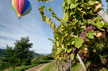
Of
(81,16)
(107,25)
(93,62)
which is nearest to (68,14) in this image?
(81,16)

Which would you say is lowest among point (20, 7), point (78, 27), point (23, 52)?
point (78, 27)

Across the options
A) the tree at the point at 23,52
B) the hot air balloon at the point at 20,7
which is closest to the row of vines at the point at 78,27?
the hot air balloon at the point at 20,7

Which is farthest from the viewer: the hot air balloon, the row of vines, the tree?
the tree

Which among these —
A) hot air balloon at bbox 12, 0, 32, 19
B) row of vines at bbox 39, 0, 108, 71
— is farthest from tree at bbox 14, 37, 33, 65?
row of vines at bbox 39, 0, 108, 71

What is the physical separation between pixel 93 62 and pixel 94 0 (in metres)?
6.73

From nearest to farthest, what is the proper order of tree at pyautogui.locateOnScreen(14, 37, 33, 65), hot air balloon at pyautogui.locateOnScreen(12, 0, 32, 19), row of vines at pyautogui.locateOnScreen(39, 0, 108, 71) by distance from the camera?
row of vines at pyautogui.locateOnScreen(39, 0, 108, 71) < hot air balloon at pyautogui.locateOnScreen(12, 0, 32, 19) < tree at pyautogui.locateOnScreen(14, 37, 33, 65)

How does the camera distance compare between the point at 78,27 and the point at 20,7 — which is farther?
the point at 20,7

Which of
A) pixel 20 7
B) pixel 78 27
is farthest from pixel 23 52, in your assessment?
pixel 78 27

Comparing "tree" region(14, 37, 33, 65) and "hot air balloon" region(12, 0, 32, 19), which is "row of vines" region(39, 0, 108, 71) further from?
"tree" region(14, 37, 33, 65)

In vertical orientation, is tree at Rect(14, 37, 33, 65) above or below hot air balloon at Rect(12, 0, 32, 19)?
below

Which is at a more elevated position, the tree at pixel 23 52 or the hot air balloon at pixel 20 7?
the hot air balloon at pixel 20 7

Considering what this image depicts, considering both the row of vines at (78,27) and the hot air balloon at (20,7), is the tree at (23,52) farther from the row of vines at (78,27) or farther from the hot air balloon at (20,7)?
the row of vines at (78,27)

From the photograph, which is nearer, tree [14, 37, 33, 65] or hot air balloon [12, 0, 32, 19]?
hot air balloon [12, 0, 32, 19]

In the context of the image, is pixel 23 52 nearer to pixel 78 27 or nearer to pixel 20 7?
pixel 20 7
